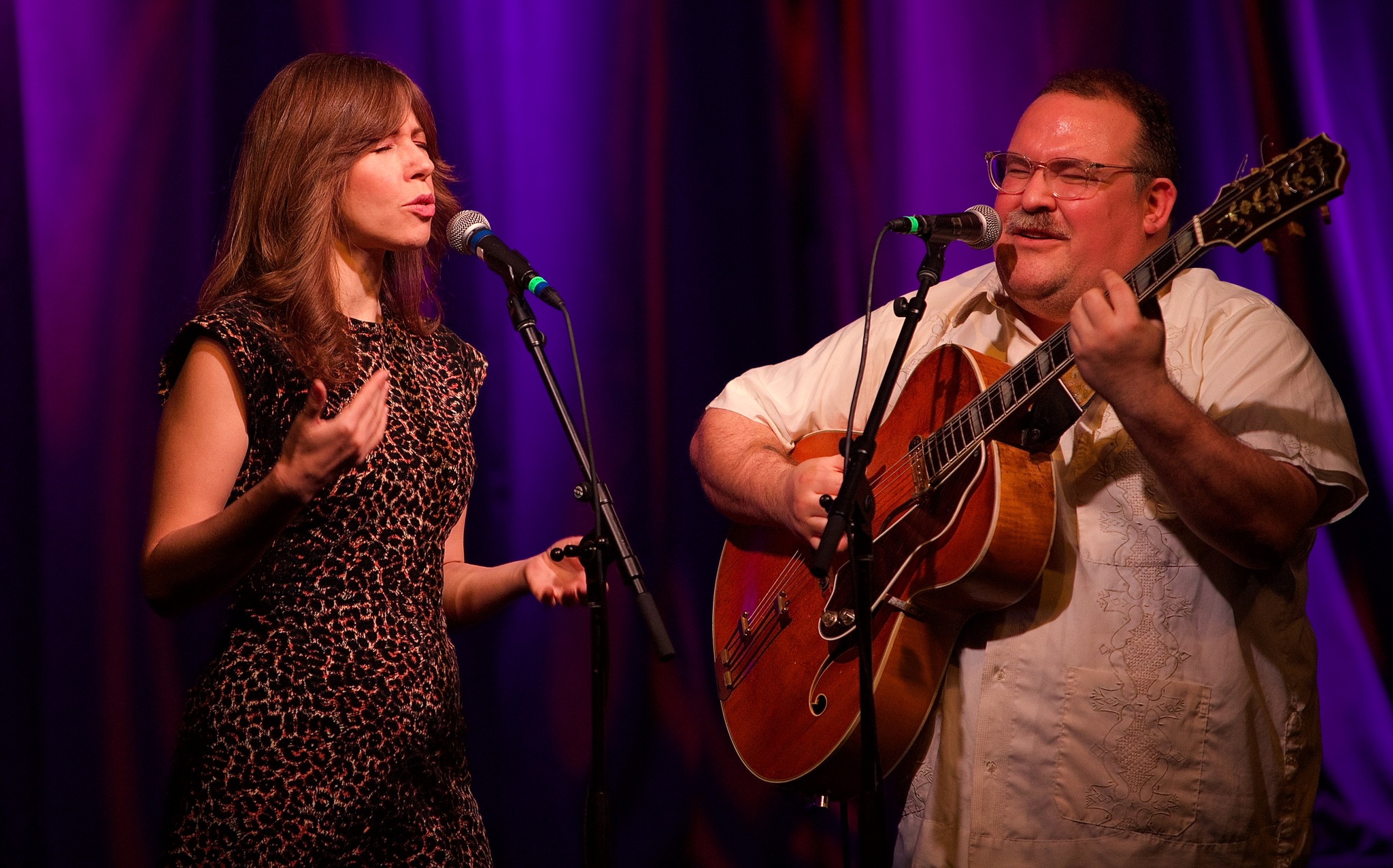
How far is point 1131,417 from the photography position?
6.01 feet

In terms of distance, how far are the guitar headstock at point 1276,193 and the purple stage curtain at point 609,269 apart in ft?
5.09

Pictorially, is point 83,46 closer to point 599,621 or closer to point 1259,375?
point 599,621

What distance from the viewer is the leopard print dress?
1854mm

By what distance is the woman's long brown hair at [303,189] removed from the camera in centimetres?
208

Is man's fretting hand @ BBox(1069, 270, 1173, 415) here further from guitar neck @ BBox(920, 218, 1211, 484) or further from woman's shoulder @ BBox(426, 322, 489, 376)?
woman's shoulder @ BBox(426, 322, 489, 376)

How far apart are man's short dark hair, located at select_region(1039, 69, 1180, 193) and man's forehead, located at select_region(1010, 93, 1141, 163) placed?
19 millimetres

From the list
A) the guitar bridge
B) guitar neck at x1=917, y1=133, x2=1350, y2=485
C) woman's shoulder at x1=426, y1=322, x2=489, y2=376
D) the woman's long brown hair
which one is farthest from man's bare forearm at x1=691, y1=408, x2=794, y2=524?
the woman's long brown hair

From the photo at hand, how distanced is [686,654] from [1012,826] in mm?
1682

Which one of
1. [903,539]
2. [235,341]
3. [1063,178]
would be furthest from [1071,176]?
[235,341]

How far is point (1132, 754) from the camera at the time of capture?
2.01 meters

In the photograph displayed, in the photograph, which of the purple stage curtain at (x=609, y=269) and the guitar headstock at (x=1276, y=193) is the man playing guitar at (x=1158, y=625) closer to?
the guitar headstock at (x=1276, y=193)

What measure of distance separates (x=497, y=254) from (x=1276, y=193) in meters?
1.25

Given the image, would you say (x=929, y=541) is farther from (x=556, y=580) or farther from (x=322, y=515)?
(x=322, y=515)

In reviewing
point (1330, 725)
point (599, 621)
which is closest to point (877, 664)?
point (599, 621)
